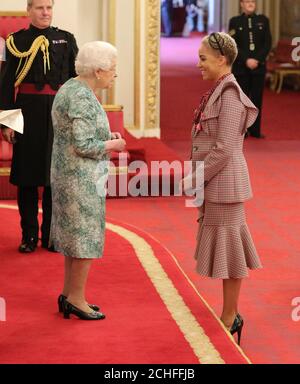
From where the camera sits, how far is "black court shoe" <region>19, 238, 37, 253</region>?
7.71 meters

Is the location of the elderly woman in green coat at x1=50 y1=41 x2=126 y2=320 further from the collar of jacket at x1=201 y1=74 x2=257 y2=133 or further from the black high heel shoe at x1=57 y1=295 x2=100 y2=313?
the collar of jacket at x1=201 y1=74 x2=257 y2=133

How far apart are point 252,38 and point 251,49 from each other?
0.50ft

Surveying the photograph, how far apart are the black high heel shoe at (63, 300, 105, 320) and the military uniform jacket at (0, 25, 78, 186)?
5.83ft

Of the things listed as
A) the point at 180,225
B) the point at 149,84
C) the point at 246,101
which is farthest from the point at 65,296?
the point at 149,84

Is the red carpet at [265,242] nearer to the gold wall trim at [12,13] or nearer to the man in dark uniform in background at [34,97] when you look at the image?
the man in dark uniform in background at [34,97]

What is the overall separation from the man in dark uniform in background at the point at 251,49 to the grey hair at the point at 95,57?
817 centimetres

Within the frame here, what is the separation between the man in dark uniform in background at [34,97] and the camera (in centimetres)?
774

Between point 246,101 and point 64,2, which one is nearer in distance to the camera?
point 246,101

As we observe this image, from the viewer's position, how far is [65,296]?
6.20 m

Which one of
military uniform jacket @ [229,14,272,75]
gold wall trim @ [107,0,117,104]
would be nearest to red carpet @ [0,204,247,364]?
gold wall trim @ [107,0,117,104]

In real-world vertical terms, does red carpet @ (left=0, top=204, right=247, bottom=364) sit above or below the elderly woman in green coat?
below
